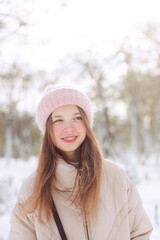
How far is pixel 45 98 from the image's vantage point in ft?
6.86

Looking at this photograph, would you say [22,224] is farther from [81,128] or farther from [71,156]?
[81,128]

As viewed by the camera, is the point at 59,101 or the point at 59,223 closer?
the point at 59,223

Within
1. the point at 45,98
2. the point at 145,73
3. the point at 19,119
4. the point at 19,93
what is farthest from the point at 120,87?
the point at 45,98

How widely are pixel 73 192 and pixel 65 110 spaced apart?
0.58 meters

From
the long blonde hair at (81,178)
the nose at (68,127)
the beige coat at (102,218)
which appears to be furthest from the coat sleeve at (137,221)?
the nose at (68,127)

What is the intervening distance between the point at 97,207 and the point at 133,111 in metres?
20.2

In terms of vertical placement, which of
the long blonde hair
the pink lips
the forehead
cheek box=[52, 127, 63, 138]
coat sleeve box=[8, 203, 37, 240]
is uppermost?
the forehead

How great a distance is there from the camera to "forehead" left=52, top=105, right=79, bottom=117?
2.03 m

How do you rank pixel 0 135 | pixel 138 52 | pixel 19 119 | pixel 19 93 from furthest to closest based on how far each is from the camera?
pixel 0 135
pixel 19 119
pixel 19 93
pixel 138 52

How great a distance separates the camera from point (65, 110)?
6.67 ft

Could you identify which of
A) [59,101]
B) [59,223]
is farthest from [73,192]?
[59,101]

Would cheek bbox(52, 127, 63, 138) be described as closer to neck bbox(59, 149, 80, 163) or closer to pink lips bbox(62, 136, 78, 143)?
pink lips bbox(62, 136, 78, 143)

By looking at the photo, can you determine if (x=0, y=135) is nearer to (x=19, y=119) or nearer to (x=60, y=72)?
(x=19, y=119)

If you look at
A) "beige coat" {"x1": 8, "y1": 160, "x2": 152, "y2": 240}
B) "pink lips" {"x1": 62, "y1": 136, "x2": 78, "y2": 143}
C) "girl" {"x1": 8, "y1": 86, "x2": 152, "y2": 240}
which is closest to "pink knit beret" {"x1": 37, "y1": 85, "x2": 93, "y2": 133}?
"girl" {"x1": 8, "y1": 86, "x2": 152, "y2": 240}
